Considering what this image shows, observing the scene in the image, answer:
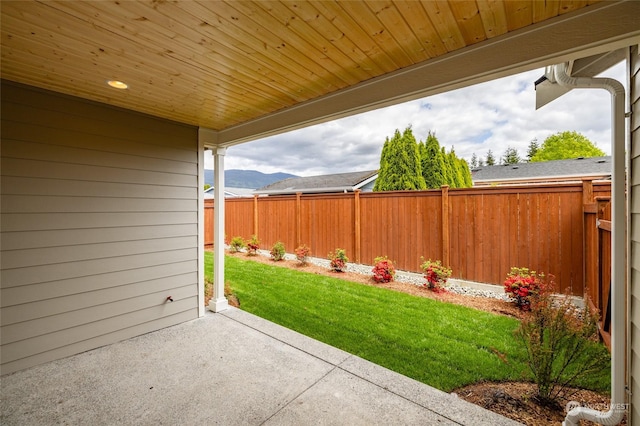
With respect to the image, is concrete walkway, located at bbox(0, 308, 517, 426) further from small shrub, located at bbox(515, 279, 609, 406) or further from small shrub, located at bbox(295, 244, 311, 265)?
small shrub, located at bbox(295, 244, 311, 265)

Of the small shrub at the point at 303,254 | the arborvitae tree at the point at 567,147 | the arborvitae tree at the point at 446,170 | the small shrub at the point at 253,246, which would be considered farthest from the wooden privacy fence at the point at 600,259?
the arborvitae tree at the point at 567,147

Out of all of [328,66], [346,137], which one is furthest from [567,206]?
[346,137]

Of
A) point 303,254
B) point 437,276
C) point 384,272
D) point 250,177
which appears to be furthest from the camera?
point 250,177

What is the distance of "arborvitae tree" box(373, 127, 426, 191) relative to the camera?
8.69 meters

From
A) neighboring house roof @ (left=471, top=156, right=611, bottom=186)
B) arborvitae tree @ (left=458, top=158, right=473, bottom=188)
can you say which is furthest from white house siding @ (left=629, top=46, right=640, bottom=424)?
arborvitae tree @ (left=458, top=158, right=473, bottom=188)

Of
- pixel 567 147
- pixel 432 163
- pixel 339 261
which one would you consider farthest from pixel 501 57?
pixel 567 147

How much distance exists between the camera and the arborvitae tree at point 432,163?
355 inches

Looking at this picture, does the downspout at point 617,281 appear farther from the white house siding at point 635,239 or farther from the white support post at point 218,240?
the white support post at point 218,240

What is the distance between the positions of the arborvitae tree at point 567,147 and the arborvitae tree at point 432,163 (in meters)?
12.9

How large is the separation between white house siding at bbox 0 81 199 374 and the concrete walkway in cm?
34

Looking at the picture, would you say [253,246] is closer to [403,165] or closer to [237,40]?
[403,165]

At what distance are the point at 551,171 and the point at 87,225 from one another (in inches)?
548

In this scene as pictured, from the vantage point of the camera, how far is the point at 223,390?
6.77 ft

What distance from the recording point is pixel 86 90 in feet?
7.90
